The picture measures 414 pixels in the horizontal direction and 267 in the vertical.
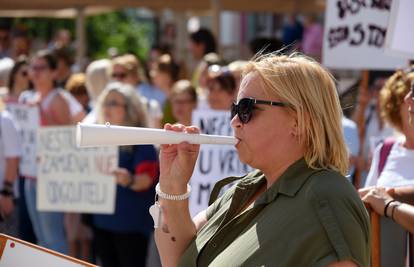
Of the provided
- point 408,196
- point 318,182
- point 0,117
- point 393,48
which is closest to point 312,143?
point 318,182

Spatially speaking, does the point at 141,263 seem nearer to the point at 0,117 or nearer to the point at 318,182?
the point at 0,117

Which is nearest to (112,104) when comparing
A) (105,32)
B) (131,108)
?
(131,108)

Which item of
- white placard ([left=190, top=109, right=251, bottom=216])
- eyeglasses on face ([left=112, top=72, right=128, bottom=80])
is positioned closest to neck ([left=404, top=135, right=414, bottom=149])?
white placard ([left=190, top=109, right=251, bottom=216])

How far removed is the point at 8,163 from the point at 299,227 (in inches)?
170

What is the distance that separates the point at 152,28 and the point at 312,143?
23.6m

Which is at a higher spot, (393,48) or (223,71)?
(393,48)

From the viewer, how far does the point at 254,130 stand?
2.60 metres

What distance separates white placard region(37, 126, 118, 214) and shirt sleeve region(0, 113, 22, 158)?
16.7 inches

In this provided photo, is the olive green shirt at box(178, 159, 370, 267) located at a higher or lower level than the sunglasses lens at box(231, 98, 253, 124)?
lower

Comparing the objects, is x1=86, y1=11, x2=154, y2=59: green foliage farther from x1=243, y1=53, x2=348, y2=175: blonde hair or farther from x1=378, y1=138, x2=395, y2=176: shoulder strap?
x1=243, y1=53, x2=348, y2=175: blonde hair

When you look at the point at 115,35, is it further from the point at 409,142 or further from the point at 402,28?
the point at 409,142

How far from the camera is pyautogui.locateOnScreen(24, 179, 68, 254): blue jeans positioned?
6793 mm

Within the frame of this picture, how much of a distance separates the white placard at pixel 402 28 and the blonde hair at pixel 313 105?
1395mm

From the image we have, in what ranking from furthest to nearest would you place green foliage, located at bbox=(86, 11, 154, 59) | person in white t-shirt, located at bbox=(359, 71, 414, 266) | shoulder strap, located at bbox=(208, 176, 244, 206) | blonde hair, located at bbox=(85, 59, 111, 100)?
green foliage, located at bbox=(86, 11, 154, 59)
blonde hair, located at bbox=(85, 59, 111, 100)
person in white t-shirt, located at bbox=(359, 71, 414, 266)
shoulder strap, located at bbox=(208, 176, 244, 206)
